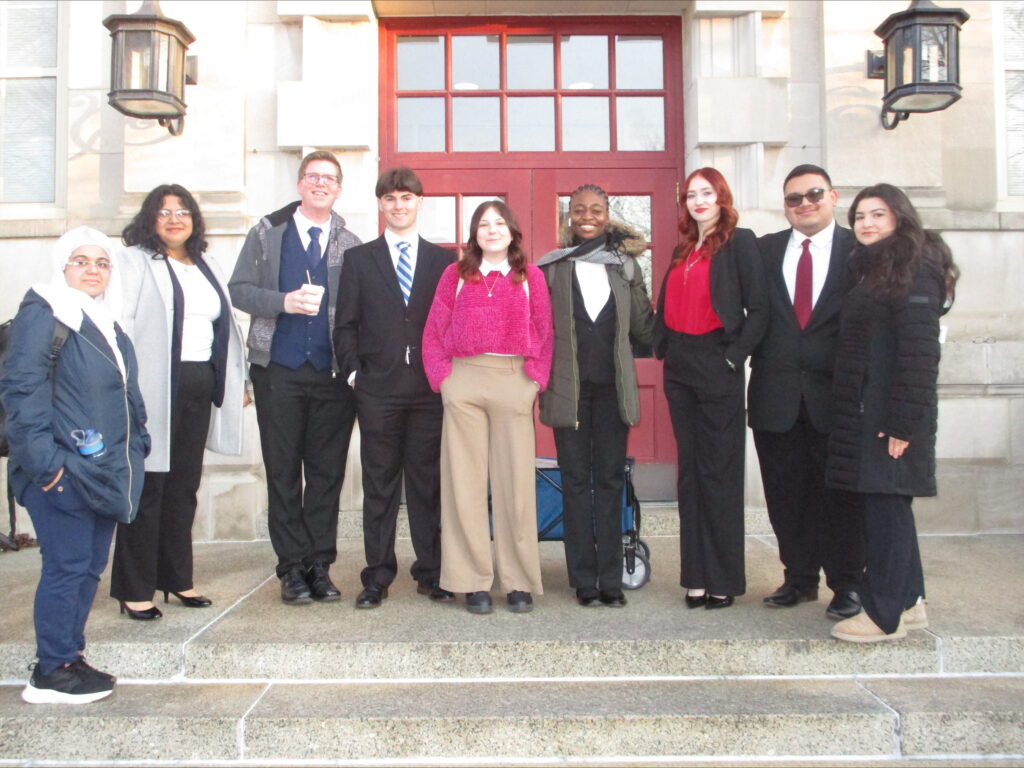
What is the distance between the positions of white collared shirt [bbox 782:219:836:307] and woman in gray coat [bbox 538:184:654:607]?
2.21 feet

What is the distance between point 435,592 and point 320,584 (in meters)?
0.54

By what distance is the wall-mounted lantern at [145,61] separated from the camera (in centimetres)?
573

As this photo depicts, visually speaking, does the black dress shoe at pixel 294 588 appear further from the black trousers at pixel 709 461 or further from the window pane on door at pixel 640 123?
the window pane on door at pixel 640 123

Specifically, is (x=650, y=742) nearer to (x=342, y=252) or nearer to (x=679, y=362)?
(x=679, y=362)

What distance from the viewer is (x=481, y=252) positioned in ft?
13.5

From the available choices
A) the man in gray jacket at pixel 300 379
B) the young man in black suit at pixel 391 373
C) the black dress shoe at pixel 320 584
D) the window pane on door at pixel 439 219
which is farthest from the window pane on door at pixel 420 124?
the black dress shoe at pixel 320 584

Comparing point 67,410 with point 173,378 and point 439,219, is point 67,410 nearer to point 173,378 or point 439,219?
point 173,378

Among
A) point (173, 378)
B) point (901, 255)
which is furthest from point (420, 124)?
point (901, 255)

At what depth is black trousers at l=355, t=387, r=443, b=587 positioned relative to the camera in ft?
13.8

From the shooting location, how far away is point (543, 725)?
10.7ft

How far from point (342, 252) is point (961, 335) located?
425cm

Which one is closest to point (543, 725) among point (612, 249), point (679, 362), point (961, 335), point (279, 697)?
point (279, 697)

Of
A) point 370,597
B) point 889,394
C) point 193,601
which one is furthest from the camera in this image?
point 193,601

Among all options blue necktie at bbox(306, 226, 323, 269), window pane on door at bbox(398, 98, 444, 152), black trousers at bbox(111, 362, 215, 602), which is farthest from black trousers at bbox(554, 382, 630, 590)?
window pane on door at bbox(398, 98, 444, 152)
